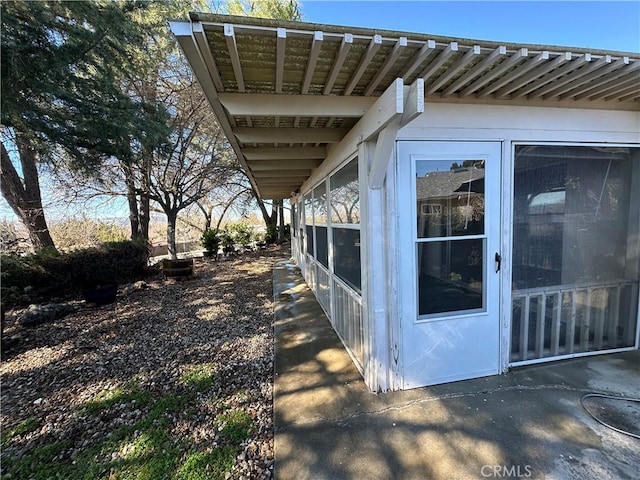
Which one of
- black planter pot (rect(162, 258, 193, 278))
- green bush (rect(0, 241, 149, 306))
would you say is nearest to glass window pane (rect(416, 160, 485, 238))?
green bush (rect(0, 241, 149, 306))

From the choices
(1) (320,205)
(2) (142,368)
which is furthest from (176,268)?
(1) (320,205)

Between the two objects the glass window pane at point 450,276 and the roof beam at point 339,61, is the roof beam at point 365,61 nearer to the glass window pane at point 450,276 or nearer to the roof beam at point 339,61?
the roof beam at point 339,61

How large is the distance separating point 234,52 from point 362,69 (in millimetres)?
785

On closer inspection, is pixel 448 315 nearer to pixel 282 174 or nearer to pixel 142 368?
pixel 142 368

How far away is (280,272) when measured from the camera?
805 centimetres

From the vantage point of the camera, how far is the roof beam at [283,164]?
4363 millimetres

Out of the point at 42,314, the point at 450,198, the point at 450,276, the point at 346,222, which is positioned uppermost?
the point at 450,198

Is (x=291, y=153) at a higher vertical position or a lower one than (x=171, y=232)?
higher

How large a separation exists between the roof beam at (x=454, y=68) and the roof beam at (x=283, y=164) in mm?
2434

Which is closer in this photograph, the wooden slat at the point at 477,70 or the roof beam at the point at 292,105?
Result: the wooden slat at the point at 477,70

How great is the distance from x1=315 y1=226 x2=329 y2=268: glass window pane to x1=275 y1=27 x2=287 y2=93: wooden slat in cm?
243

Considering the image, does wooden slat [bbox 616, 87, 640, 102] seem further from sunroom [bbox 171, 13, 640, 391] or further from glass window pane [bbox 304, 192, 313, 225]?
glass window pane [bbox 304, 192, 313, 225]

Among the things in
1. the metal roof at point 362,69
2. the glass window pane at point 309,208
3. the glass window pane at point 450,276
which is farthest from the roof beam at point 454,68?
the glass window pane at point 309,208

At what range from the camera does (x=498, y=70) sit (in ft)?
6.01
